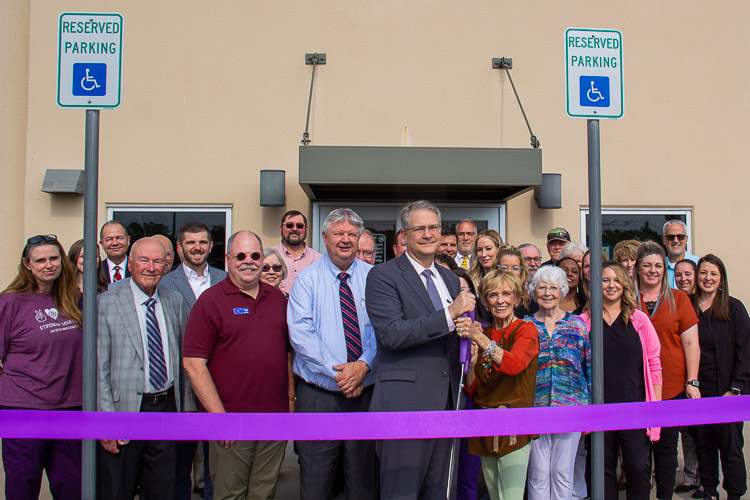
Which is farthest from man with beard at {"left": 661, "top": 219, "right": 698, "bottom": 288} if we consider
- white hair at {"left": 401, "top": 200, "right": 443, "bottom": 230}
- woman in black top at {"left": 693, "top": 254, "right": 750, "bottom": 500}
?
white hair at {"left": 401, "top": 200, "right": 443, "bottom": 230}

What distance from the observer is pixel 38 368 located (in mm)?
3529

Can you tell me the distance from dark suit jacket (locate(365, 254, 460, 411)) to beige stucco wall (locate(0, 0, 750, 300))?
439cm

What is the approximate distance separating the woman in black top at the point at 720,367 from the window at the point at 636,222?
310 centimetres

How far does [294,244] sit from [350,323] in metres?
2.46

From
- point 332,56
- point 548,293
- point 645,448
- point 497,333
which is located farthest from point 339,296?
point 332,56

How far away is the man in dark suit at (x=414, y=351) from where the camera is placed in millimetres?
2916

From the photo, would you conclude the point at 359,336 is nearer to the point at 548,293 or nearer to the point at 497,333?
the point at 497,333

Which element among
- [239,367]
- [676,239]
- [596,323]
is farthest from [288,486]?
[676,239]

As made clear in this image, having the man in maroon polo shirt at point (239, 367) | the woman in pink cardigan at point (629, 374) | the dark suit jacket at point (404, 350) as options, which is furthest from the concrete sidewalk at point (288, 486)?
the dark suit jacket at point (404, 350)

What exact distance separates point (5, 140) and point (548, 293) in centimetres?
714

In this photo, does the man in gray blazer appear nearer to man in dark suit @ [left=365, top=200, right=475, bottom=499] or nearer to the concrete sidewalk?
the concrete sidewalk

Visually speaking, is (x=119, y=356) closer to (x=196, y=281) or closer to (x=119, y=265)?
(x=196, y=281)

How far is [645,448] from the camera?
3770mm

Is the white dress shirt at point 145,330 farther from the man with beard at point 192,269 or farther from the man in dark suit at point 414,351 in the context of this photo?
the man in dark suit at point 414,351
